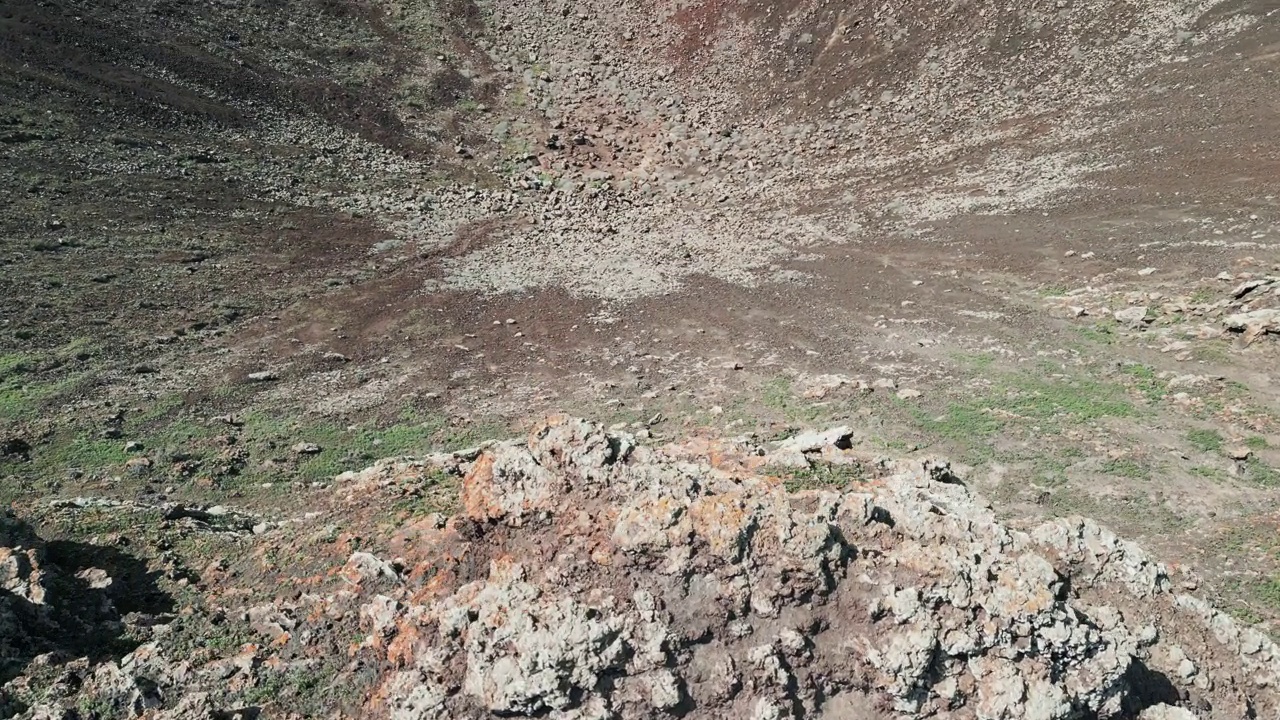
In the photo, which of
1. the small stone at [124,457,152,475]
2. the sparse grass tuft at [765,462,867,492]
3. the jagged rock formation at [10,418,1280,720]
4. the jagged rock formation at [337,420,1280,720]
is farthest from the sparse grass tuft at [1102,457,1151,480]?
A: the small stone at [124,457,152,475]

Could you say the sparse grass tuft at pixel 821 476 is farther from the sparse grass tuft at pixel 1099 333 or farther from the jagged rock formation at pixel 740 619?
the sparse grass tuft at pixel 1099 333

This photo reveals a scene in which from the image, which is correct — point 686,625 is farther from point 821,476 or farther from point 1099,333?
point 1099,333

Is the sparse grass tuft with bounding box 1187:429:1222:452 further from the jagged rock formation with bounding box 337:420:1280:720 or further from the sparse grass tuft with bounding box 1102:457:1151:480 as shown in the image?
the jagged rock formation with bounding box 337:420:1280:720

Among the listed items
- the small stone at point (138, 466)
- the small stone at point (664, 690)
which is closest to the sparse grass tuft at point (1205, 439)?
the small stone at point (664, 690)

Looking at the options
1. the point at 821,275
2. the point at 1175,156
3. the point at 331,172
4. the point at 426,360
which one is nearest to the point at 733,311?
the point at 821,275

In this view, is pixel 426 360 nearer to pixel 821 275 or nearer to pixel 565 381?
pixel 565 381

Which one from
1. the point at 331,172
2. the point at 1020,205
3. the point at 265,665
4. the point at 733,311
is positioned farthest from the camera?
the point at 331,172
